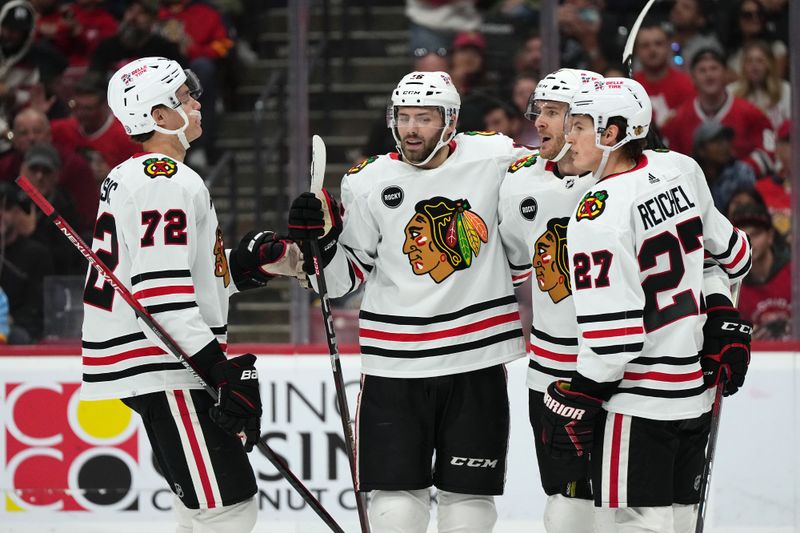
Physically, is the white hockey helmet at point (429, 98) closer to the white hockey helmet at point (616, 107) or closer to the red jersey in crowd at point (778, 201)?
the white hockey helmet at point (616, 107)

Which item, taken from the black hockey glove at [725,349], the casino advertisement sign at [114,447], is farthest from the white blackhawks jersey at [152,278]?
the casino advertisement sign at [114,447]

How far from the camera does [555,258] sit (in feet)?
10.9

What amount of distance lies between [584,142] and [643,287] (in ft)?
1.19

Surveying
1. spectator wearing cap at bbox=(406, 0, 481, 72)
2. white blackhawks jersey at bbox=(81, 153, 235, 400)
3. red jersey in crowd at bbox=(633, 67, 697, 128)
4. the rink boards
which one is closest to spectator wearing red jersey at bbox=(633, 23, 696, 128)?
red jersey in crowd at bbox=(633, 67, 697, 128)

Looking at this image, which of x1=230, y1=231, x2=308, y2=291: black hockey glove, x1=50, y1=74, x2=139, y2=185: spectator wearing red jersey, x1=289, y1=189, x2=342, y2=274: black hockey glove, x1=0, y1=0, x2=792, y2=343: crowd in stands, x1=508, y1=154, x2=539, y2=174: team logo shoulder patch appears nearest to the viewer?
x1=289, y1=189, x2=342, y2=274: black hockey glove

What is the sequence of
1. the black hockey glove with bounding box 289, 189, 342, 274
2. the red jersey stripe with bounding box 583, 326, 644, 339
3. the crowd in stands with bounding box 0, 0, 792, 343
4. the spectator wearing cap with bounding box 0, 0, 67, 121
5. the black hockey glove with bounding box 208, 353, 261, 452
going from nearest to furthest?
the red jersey stripe with bounding box 583, 326, 644, 339, the black hockey glove with bounding box 208, 353, 261, 452, the black hockey glove with bounding box 289, 189, 342, 274, the crowd in stands with bounding box 0, 0, 792, 343, the spectator wearing cap with bounding box 0, 0, 67, 121

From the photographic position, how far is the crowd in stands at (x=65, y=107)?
4680 mm

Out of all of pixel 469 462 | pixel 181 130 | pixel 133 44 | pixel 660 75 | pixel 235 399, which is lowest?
pixel 469 462

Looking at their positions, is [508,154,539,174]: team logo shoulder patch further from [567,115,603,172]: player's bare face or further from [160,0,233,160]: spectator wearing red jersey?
[160,0,233,160]: spectator wearing red jersey

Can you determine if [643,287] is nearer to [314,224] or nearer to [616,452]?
[616,452]

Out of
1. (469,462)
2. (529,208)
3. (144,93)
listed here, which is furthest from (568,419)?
(144,93)

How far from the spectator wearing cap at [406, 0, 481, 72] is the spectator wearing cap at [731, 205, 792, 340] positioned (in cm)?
129

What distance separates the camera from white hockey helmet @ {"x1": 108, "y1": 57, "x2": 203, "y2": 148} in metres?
3.20

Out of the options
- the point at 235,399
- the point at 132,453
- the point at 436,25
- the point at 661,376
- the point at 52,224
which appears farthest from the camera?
the point at 436,25
